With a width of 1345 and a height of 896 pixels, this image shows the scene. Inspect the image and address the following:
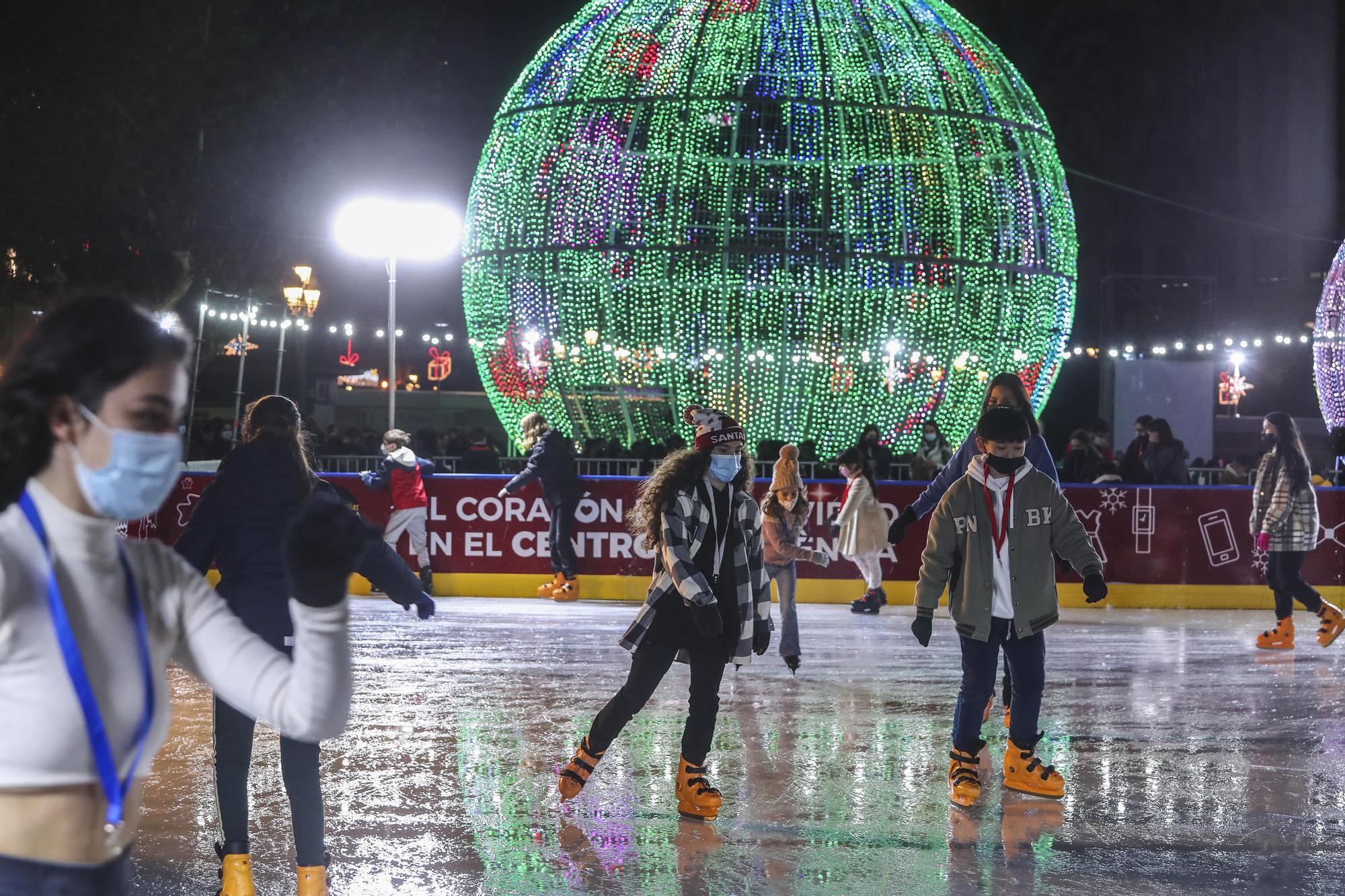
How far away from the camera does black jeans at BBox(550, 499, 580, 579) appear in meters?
14.0

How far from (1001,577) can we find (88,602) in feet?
14.8

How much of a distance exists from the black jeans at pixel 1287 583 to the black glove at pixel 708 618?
673 centimetres

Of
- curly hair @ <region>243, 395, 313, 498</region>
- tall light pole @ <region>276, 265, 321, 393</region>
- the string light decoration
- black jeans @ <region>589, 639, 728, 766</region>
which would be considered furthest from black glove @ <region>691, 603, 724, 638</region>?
the string light decoration

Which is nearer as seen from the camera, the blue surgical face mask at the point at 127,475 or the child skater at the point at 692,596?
the blue surgical face mask at the point at 127,475

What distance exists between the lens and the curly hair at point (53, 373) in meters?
1.94

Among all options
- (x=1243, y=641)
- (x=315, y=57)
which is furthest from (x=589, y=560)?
(x=315, y=57)

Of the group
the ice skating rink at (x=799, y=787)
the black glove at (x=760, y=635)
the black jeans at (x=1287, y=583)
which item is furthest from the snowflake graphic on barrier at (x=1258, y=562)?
the black glove at (x=760, y=635)

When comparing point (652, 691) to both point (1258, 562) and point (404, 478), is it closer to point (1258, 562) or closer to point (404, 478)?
point (404, 478)

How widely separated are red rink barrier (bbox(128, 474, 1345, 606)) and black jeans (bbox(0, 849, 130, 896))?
1232cm

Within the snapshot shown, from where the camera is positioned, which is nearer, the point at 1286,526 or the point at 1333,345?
the point at 1286,526

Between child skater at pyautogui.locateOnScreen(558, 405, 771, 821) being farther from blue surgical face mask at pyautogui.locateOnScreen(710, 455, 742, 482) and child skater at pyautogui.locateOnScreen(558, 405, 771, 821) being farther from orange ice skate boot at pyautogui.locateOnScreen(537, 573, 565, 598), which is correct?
orange ice skate boot at pyautogui.locateOnScreen(537, 573, 565, 598)

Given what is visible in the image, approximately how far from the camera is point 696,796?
5605mm

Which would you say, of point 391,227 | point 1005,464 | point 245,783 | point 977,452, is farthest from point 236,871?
point 391,227

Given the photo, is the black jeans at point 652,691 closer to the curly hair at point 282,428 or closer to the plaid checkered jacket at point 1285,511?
the curly hair at point 282,428
